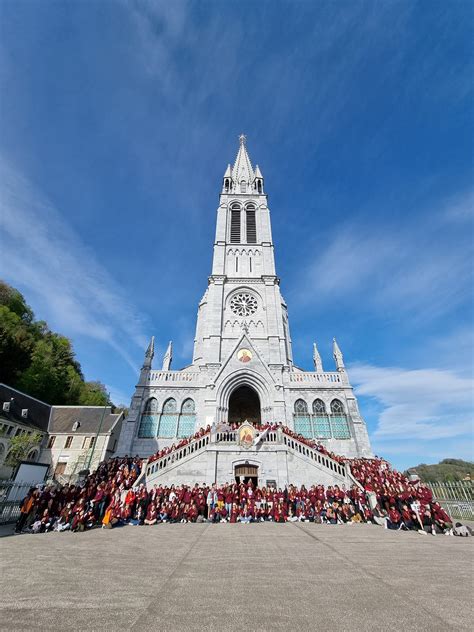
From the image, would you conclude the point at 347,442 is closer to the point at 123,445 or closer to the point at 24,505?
the point at 123,445

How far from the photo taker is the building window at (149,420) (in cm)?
2080

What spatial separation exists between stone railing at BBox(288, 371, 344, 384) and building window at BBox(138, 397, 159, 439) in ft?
Answer: 38.5

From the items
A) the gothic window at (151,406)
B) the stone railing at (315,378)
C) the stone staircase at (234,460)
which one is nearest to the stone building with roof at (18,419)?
the gothic window at (151,406)

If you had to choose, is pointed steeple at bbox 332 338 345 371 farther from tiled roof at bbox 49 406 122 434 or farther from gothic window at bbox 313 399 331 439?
tiled roof at bbox 49 406 122 434

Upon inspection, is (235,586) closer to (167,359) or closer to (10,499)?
(10,499)

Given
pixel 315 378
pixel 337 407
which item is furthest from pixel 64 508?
pixel 337 407

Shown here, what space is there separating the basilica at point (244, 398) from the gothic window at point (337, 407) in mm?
106

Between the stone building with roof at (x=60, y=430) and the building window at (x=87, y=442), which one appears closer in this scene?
the stone building with roof at (x=60, y=430)

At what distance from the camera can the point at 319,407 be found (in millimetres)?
21938

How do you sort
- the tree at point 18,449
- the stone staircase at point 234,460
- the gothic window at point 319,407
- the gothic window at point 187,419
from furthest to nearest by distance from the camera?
the tree at point 18,449
the gothic window at point 319,407
the gothic window at point 187,419
the stone staircase at point 234,460

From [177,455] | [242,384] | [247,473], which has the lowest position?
[247,473]

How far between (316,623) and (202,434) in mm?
Result: 14210

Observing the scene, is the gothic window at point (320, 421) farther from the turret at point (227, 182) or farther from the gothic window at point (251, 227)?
the turret at point (227, 182)

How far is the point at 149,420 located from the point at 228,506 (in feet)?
38.6
